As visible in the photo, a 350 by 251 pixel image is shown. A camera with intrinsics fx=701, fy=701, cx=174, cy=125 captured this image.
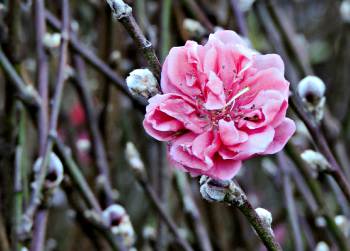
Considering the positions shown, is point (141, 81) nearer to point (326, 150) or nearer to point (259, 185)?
point (326, 150)

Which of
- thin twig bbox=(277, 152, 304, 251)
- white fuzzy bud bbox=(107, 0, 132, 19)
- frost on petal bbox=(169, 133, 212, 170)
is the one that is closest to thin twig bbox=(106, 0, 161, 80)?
white fuzzy bud bbox=(107, 0, 132, 19)

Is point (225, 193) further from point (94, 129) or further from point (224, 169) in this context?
point (94, 129)

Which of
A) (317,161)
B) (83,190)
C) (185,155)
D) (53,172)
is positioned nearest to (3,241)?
(83,190)

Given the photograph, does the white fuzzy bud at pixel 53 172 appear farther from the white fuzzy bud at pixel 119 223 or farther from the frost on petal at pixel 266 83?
the frost on petal at pixel 266 83

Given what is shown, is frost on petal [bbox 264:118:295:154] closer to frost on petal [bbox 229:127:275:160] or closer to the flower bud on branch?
frost on petal [bbox 229:127:275:160]

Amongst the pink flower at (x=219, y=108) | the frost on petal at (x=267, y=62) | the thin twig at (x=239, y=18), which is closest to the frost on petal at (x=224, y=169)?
the pink flower at (x=219, y=108)

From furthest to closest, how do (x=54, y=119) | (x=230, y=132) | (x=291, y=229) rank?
(x=291, y=229) → (x=54, y=119) → (x=230, y=132)

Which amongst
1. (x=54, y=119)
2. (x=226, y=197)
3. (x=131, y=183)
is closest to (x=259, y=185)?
(x=131, y=183)
